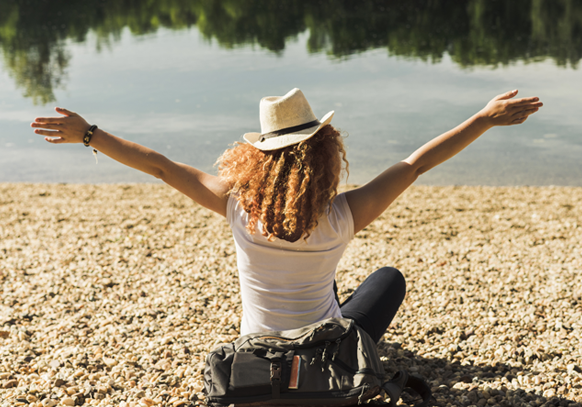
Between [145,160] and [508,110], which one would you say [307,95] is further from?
[145,160]

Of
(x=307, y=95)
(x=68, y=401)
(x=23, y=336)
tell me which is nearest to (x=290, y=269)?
(x=68, y=401)

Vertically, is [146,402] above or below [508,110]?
below

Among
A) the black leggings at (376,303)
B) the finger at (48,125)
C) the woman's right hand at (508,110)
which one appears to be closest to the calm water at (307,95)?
the black leggings at (376,303)

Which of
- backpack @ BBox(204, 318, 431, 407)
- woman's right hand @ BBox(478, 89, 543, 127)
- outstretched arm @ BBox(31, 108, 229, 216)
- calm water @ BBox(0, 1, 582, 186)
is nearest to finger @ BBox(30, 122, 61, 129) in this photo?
outstretched arm @ BBox(31, 108, 229, 216)

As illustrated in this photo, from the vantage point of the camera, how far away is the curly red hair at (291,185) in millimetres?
1911

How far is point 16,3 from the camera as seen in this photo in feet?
113

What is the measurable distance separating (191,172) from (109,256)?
2870 millimetres

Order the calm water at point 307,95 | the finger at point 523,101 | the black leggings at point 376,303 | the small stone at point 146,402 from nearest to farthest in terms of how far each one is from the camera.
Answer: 1. the finger at point 523,101
2. the black leggings at point 376,303
3. the small stone at point 146,402
4. the calm water at point 307,95

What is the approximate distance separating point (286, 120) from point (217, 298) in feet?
6.88

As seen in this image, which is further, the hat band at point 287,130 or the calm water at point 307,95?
the calm water at point 307,95

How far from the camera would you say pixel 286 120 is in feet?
6.73

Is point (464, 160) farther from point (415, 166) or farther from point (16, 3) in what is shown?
point (16, 3)

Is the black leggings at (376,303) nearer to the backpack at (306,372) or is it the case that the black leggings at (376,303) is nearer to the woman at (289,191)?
the woman at (289,191)

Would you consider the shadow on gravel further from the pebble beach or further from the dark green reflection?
the dark green reflection
